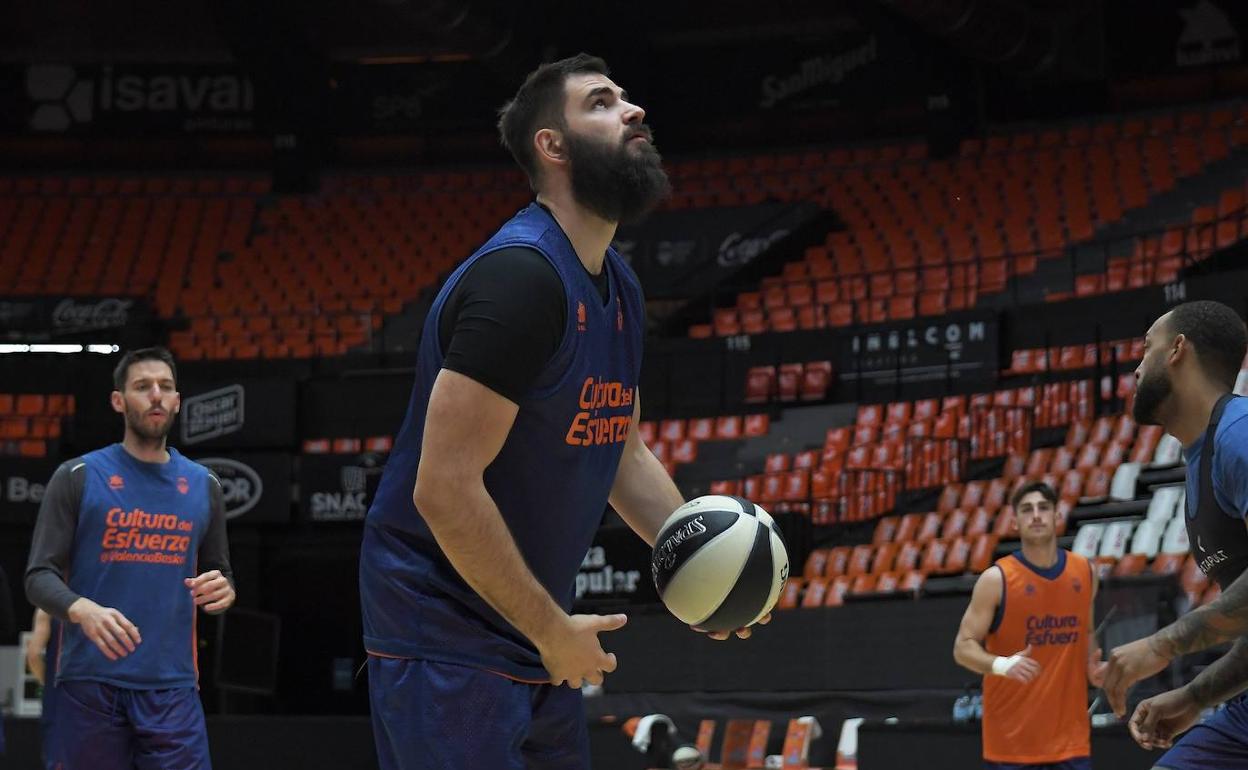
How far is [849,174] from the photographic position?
25.8m

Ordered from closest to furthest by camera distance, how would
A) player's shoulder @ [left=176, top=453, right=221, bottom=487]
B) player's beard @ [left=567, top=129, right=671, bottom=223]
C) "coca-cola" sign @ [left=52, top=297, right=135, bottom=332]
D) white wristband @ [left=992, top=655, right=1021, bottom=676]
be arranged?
player's beard @ [left=567, top=129, right=671, bottom=223]
player's shoulder @ [left=176, top=453, right=221, bottom=487]
white wristband @ [left=992, top=655, right=1021, bottom=676]
"coca-cola" sign @ [left=52, top=297, right=135, bottom=332]

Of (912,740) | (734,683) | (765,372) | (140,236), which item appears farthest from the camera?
(140,236)

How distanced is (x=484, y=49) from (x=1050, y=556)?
715 inches

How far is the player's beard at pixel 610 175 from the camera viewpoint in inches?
144

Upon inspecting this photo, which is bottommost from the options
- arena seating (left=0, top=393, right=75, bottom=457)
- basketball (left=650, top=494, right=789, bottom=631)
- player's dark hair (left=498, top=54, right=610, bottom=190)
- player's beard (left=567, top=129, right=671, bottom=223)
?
basketball (left=650, top=494, right=789, bottom=631)

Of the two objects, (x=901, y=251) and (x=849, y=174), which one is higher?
(x=849, y=174)

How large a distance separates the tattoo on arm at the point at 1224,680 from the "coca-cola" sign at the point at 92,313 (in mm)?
21875

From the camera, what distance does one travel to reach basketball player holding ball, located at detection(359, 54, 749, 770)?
3285mm

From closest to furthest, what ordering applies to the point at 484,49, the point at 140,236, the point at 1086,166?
the point at 1086,166
the point at 484,49
the point at 140,236

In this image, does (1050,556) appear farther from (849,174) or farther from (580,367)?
(849,174)

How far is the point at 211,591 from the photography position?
6164mm

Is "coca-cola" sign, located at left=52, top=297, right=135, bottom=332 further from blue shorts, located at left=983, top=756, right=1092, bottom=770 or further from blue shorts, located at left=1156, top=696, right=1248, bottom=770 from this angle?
blue shorts, located at left=1156, top=696, right=1248, bottom=770

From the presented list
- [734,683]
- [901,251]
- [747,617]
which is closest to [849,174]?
[901,251]

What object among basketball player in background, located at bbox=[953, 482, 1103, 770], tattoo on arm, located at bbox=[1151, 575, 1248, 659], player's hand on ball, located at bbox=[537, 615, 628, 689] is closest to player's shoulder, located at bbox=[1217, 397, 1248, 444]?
tattoo on arm, located at bbox=[1151, 575, 1248, 659]
